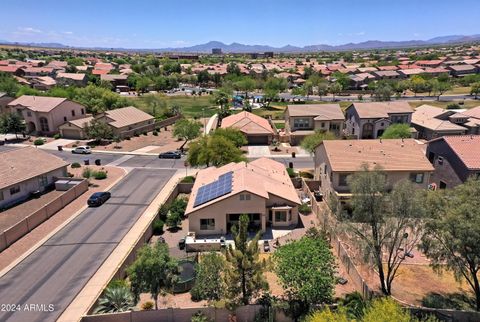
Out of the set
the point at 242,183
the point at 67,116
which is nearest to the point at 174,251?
the point at 242,183

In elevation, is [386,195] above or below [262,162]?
above

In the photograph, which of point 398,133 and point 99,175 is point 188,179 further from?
point 398,133

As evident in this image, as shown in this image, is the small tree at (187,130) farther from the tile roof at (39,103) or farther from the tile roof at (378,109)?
the tile roof at (378,109)

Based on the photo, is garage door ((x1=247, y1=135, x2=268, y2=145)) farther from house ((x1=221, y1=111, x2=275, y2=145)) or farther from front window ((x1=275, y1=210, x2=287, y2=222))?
front window ((x1=275, y1=210, x2=287, y2=222))

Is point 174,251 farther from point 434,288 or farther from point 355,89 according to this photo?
point 355,89

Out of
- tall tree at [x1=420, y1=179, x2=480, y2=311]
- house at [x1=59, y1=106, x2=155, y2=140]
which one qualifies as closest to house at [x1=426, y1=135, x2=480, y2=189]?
tall tree at [x1=420, y1=179, x2=480, y2=311]

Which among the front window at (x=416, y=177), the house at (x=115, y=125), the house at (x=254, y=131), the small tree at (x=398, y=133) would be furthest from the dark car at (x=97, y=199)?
the small tree at (x=398, y=133)
